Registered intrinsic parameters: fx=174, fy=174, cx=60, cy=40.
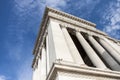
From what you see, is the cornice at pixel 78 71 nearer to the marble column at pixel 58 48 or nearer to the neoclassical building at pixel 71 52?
the neoclassical building at pixel 71 52

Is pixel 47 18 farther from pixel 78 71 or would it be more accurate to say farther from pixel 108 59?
pixel 78 71

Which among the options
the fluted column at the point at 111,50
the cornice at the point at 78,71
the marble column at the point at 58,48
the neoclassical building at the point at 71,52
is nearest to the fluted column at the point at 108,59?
the neoclassical building at the point at 71,52

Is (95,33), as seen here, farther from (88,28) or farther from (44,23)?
(44,23)

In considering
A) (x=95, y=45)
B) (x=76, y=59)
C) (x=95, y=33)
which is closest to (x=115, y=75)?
(x=76, y=59)

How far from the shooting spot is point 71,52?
858 inches

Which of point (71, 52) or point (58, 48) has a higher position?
point (58, 48)

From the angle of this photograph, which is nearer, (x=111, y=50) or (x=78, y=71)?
(x=78, y=71)

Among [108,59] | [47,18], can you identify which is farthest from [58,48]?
[47,18]

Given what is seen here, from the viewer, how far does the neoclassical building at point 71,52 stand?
17.1 metres

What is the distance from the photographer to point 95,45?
94.2ft

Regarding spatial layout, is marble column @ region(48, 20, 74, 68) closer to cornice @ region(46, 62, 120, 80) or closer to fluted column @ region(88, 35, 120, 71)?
cornice @ region(46, 62, 120, 80)

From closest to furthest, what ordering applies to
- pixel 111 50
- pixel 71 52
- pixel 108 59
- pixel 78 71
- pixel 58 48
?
pixel 78 71 → pixel 58 48 → pixel 71 52 → pixel 108 59 → pixel 111 50

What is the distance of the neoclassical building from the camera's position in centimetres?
1712

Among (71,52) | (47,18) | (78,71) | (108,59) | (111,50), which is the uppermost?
→ (47,18)
